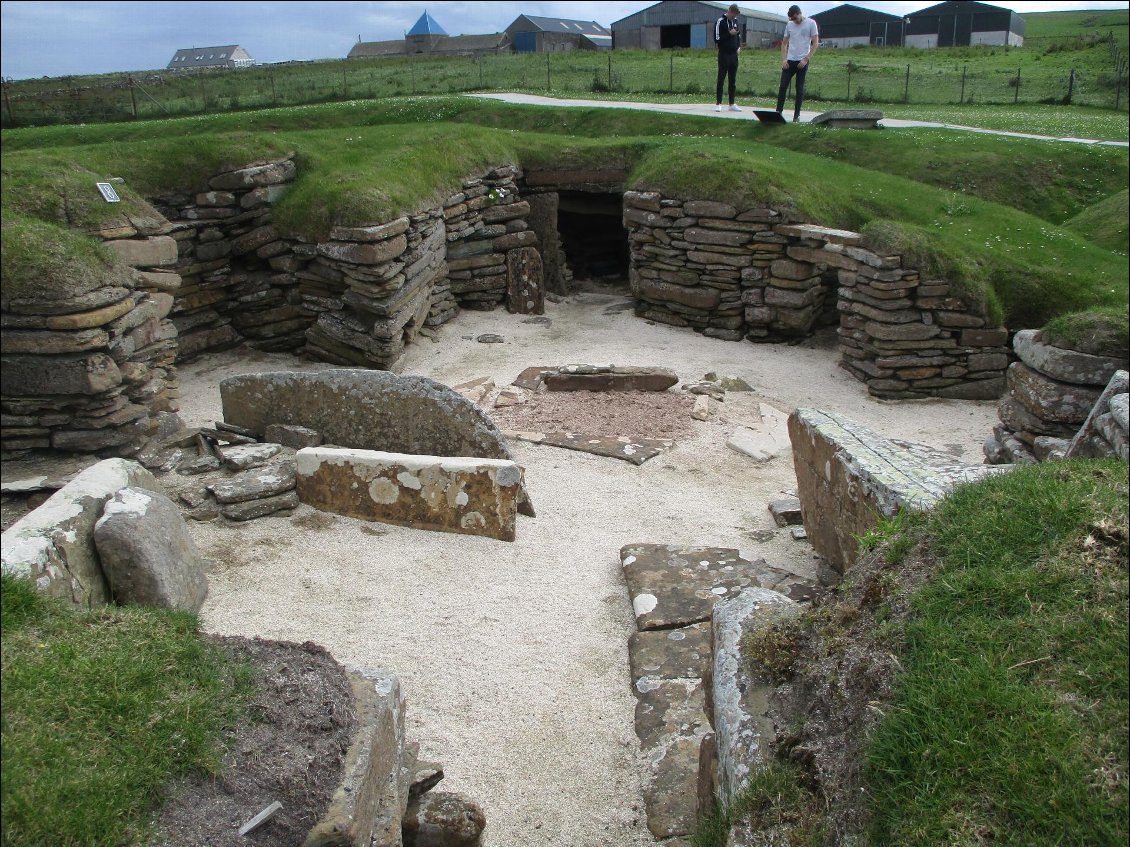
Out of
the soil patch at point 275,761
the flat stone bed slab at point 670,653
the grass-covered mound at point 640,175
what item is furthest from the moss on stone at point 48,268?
the flat stone bed slab at point 670,653

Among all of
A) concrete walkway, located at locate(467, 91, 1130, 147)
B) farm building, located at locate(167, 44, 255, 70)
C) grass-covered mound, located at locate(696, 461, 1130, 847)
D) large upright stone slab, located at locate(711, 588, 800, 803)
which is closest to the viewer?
grass-covered mound, located at locate(696, 461, 1130, 847)

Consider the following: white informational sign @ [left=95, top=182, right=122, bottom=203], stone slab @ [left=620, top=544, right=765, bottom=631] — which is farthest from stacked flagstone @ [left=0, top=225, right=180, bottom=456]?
stone slab @ [left=620, top=544, right=765, bottom=631]

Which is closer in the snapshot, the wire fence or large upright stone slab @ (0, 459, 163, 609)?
large upright stone slab @ (0, 459, 163, 609)

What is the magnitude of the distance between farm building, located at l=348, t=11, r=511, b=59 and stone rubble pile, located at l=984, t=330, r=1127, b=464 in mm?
36864

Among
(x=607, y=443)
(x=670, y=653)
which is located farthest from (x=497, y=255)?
(x=670, y=653)

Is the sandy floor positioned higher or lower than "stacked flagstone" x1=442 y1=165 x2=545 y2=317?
lower

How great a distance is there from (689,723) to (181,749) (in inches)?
103

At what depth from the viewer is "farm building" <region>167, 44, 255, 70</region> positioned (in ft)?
11.3

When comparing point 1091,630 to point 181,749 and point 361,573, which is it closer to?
point 181,749

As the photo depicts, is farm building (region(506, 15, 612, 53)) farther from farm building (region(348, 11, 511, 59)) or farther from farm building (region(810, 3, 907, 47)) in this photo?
farm building (region(810, 3, 907, 47))

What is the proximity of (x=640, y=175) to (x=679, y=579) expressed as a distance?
9627 mm

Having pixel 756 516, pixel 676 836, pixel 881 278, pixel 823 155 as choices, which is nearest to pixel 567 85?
pixel 823 155

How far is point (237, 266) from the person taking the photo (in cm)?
1198

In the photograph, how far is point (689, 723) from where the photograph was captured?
4531 millimetres
